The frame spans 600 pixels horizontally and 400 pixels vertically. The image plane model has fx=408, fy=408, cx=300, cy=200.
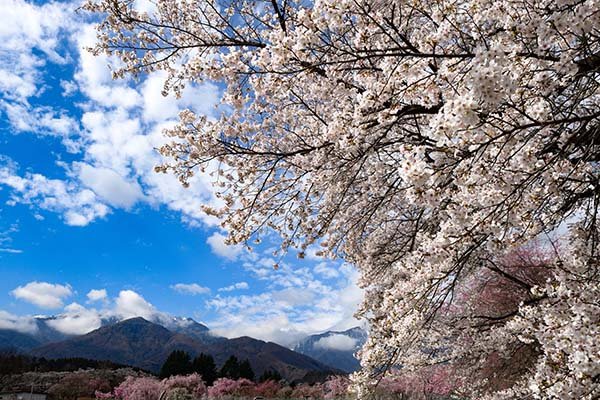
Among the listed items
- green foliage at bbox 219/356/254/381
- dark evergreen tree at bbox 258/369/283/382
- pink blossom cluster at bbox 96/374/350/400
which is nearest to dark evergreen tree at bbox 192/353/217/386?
green foliage at bbox 219/356/254/381

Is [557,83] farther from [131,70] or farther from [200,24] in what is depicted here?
[131,70]

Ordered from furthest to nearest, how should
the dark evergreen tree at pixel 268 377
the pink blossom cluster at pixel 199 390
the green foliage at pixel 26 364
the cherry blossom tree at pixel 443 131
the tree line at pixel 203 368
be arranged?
the tree line at pixel 203 368 < the dark evergreen tree at pixel 268 377 < the green foliage at pixel 26 364 < the pink blossom cluster at pixel 199 390 < the cherry blossom tree at pixel 443 131

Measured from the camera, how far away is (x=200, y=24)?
6.11 meters

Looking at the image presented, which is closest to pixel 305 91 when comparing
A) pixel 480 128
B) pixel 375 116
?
pixel 375 116

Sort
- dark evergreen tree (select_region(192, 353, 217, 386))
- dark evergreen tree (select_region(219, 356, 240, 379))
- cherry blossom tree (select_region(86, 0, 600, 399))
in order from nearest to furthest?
1. cherry blossom tree (select_region(86, 0, 600, 399))
2. dark evergreen tree (select_region(192, 353, 217, 386))
3. dark evergreen tree (select_region(219, 356, 240, 379))

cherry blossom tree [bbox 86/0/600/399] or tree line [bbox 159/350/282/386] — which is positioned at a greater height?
tree line [bbox 159/350/282/386]

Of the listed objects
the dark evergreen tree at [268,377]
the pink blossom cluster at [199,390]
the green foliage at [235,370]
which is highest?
the green foliage at [235,370]

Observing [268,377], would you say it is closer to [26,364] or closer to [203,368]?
[203,368]

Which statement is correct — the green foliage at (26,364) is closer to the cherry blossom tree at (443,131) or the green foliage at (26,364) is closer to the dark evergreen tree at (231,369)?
the dark evergreen tree at (231,369)

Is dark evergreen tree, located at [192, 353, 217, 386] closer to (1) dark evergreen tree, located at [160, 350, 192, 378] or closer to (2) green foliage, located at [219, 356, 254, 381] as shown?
(1) dark evergreen tree, located at [160, 350, 192, 378]

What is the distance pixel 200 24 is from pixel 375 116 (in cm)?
360

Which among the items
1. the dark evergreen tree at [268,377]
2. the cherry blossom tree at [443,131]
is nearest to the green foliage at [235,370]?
the dark evergreen tree at [268,377]

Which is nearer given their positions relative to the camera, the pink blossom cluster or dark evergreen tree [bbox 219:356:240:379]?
the pink blossom cluster

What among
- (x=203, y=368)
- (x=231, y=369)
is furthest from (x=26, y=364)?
(x=231, y=369)
